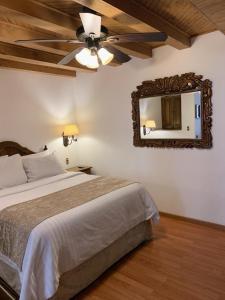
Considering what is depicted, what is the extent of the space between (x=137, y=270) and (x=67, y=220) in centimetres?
94

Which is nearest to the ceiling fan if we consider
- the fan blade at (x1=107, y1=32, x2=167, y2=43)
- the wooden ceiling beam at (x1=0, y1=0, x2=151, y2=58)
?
the fan blade at (x1=107, y1=32, x2=167, y2=43)

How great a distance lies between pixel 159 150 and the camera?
3508mm

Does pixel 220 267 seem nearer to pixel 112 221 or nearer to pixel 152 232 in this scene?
pixel 152 232

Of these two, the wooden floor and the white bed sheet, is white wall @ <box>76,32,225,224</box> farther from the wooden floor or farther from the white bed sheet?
the white bed sheet

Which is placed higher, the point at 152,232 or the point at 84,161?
the point at 84,161

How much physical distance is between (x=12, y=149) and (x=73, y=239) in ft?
6.86

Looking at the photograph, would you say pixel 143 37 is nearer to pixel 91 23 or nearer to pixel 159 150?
pixel 91 23

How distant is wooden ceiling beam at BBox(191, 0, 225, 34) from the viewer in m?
1.69

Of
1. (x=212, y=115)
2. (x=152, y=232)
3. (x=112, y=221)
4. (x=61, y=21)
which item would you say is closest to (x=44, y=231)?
(x=112, y=221)

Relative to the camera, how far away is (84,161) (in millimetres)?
4617

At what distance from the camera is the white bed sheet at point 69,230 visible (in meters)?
1.80

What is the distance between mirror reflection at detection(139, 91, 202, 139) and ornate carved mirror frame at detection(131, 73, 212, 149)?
2.0 inches

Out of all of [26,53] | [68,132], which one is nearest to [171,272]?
[68,132]

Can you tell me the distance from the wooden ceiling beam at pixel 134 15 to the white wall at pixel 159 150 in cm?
49
